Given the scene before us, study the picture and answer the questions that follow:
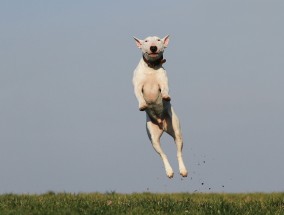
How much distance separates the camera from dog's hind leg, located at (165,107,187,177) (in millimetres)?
14383

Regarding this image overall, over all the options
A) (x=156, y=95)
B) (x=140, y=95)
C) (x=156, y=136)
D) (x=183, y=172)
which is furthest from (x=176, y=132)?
(x=140, y=95)

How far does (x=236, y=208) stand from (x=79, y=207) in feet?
8.34

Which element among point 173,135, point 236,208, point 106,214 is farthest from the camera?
point 173,135

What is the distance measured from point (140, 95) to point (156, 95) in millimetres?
433

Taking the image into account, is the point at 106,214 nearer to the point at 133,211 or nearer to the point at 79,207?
the point at 133,211

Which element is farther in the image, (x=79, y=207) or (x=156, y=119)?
(x=156, y=119)

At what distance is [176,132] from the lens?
1451cm

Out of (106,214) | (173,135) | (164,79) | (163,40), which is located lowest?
(106,214)

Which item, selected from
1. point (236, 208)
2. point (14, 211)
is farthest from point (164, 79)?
point (14, 211)

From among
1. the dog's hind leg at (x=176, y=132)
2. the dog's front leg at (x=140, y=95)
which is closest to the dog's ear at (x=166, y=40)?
the dog's front leg at (x=140, y=95)

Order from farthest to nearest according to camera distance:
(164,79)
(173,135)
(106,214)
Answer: (173,135), (164,79), (106,214)

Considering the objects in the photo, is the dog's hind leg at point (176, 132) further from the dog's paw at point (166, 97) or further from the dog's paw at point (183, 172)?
the dog's paw at point (166, 97)

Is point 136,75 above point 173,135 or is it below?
above

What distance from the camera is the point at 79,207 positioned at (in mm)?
9609
